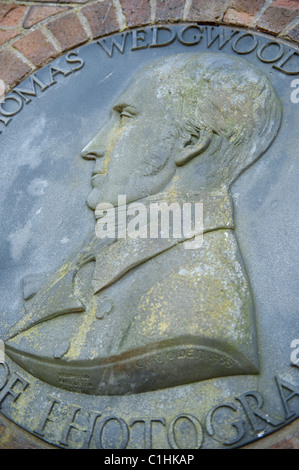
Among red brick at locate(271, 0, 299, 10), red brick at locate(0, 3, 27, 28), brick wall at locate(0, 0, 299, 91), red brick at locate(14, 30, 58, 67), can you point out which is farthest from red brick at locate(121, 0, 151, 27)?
red brick at locate(271, 0, 299, 10)

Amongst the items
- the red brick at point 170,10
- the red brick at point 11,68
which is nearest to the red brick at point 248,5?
the red brick at point 170,10

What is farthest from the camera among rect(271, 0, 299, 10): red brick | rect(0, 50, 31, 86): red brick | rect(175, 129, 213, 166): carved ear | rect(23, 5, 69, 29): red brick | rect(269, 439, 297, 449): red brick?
rect(23, 5, 69, 29): red brick

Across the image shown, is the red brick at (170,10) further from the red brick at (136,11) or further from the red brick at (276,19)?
the red brick at (276,19)

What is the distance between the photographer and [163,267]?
2.15 metres

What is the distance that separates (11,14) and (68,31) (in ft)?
1.25

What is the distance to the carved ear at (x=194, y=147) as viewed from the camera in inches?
94.7

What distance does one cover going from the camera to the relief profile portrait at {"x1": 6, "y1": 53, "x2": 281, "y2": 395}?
1999 mm

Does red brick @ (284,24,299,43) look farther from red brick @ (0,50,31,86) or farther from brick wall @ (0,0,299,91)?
red brick @ (0,50,31,86)

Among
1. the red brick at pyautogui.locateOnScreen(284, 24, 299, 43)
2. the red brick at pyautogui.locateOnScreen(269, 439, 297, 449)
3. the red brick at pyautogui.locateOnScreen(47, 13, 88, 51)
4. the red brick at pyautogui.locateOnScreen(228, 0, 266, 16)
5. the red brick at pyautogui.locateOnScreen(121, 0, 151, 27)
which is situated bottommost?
the red brick at pyautogui.locateOnScreen(269, 439, 297, 449)

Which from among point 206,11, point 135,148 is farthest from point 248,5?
point 135,148

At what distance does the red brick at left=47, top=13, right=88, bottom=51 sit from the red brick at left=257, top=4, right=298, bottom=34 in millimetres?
1017

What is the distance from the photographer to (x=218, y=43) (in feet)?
9.29
